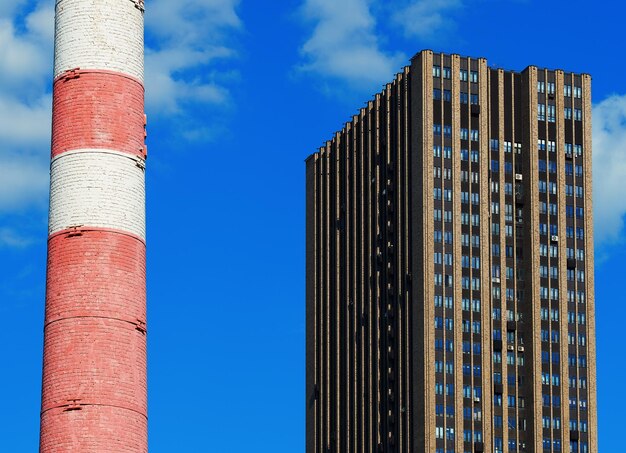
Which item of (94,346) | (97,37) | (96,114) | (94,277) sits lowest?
(94,346)

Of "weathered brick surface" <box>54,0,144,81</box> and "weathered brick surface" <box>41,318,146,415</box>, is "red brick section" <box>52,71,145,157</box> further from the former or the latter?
"weathered brick surface" <box>41,318,146,415</box>

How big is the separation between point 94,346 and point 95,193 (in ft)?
19.4

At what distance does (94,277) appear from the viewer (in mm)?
68000

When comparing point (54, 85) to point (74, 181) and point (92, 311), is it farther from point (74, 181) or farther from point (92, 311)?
point (92, 311)

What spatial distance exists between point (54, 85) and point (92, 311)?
31.7 feet

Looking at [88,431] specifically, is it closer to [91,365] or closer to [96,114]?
[91,365]

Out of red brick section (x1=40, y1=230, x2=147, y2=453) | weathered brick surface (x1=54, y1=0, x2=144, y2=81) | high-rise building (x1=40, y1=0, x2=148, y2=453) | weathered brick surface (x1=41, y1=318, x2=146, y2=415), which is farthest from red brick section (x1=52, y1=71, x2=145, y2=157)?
weathered brick surface (x1=41, y1=318, x2=146, y2=415)

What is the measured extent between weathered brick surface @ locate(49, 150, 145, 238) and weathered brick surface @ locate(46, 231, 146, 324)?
1.84 ft

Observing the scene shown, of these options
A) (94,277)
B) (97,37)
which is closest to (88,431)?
(94,277)

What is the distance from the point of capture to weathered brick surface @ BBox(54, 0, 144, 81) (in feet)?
232

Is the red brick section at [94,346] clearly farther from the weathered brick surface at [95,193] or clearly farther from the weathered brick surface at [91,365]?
the weathered brick surface at [95,193]

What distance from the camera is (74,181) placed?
227 feet

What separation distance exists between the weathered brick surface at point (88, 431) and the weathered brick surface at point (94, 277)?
3.68 metres

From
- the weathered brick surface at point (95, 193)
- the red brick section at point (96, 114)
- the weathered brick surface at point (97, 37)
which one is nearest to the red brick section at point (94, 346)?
the weathered brick surface at point (95, 193)
